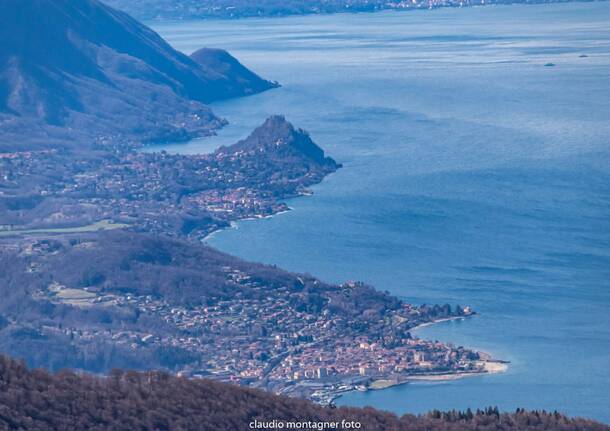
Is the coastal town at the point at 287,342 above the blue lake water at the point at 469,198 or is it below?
above

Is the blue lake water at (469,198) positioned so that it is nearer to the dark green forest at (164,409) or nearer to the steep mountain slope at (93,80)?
the steep mountain slope at (93,80)

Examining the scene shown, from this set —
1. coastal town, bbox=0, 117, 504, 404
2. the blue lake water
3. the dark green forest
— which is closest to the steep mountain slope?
the blue lake water

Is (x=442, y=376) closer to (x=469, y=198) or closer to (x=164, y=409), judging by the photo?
(x=164, y=409)

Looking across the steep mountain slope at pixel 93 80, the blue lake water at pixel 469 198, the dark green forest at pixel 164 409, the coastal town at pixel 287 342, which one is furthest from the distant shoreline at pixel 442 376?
the steep mountain slope at pixel 93 80

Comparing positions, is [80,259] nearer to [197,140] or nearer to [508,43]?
[197,140]

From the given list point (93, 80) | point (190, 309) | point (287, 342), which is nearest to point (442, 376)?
point (287, 342)

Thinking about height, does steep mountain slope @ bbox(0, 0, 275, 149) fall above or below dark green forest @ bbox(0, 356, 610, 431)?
below

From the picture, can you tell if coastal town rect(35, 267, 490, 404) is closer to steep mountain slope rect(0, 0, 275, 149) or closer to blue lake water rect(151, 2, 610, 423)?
blue lake water rect(151, 2, 610, 423)

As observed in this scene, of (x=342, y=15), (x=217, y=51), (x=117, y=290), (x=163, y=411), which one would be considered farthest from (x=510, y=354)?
(x=342, y=15)
